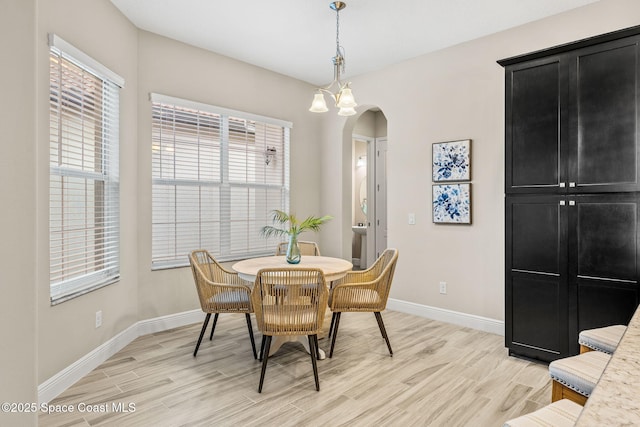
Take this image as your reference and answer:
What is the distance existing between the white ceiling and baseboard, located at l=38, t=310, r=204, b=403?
9.31 feet

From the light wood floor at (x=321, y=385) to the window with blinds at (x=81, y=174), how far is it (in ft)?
2.43

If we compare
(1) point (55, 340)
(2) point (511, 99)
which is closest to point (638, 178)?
(2) point (511, 99)

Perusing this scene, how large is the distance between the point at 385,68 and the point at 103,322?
4000 mm

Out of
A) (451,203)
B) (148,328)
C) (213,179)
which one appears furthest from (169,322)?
(451,203)

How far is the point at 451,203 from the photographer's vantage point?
13.0ft

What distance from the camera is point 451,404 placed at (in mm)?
2359

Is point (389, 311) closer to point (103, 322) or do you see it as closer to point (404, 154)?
point (404, 154)

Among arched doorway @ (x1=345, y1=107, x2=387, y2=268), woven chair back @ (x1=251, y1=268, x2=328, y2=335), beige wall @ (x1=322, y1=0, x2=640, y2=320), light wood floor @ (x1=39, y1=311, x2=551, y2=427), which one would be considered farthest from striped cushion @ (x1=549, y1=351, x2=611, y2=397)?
arched doorway @ (x1=345, y1=107, x2=387, y2=268)

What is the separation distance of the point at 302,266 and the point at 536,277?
184cm

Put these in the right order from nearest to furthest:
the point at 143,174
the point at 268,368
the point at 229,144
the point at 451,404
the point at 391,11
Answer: the point at 451,404 < the point at 268,368 < the point at 391,11 < the point at 143,174 < the point at 229,144

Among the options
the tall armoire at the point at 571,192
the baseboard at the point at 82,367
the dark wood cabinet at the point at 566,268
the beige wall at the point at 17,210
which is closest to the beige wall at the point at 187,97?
the baseboard at the point at 82,367

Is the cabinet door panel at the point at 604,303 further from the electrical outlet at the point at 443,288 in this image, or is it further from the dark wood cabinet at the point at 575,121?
the electrical outlet at the point at 443,288

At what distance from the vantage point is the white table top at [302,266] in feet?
9.36

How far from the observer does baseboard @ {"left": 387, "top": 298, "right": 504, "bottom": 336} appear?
12.1 feet
